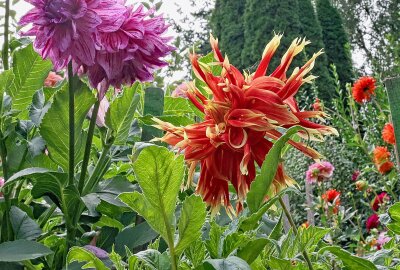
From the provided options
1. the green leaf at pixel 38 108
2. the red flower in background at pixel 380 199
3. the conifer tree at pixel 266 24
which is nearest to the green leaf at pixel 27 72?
the green leaf at pixel 38 108

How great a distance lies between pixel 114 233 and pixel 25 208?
123mm

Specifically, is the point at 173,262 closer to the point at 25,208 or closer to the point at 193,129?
the point at 193,129

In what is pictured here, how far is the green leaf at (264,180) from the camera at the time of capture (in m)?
0.57

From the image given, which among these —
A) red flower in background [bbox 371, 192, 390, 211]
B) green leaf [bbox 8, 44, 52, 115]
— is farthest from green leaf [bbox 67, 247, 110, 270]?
red flower in background [bbox 371, 192, 390, 211]

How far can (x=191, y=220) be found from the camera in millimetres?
529

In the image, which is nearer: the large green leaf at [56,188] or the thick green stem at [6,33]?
the large green leaf at [56,188]

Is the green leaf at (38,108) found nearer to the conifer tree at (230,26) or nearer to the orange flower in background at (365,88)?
the orange flower in background at (365,88)

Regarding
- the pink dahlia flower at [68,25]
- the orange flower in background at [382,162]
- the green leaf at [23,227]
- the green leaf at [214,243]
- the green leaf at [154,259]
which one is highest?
the pink dahlia flower at [68,25]

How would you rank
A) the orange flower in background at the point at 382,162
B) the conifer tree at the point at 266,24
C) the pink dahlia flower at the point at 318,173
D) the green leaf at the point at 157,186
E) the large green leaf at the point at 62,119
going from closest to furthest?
1. the green leaf at the point at 157,186
2. the large green leaf at the point at 62,119
3. the orange flower in background at the point at 382,162
4. the pink dahlia flower at the point at 318,173
5. the conifer tree at the point at 266,24

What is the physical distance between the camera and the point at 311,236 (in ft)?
2.16

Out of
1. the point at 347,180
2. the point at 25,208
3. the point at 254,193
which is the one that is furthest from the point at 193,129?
the point at 347,180

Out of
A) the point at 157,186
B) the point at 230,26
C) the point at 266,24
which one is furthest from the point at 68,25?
the point at 230,26

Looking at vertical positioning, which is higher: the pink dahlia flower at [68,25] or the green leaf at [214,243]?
the pink dahlia flower at [68,25]

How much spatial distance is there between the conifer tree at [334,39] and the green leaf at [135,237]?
920 cm
